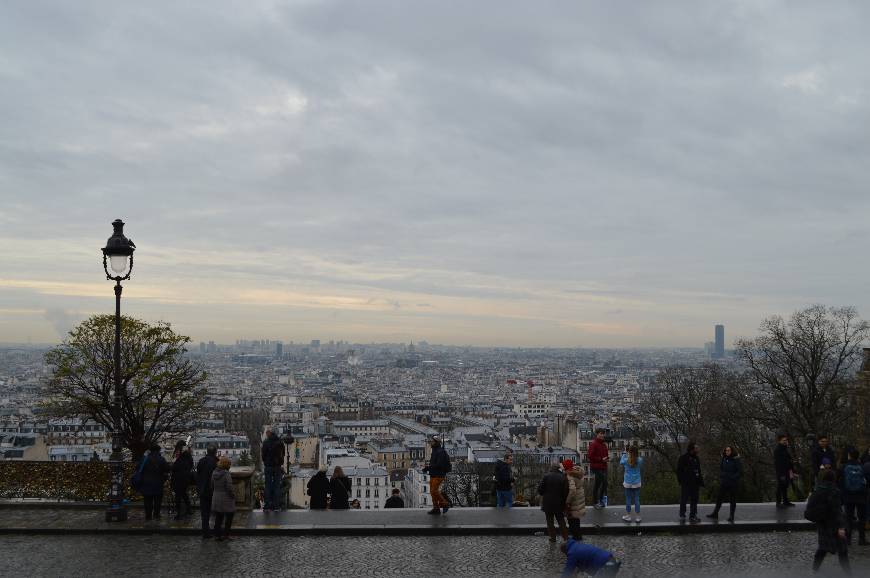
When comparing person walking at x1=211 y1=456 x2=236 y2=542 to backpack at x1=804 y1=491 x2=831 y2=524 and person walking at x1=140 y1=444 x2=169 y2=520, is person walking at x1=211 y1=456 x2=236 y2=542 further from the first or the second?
backpack at x1=804 y1=491 x2=831 y2=524

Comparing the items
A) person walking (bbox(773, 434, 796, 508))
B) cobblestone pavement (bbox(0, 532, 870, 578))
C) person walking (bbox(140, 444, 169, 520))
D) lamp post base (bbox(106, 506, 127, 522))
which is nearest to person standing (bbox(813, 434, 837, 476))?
person walking (bbox(773, 434, 796, 508))

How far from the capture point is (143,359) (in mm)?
29516

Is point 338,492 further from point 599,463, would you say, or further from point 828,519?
point 828,519

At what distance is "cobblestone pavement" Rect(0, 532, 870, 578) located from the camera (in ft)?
37.6

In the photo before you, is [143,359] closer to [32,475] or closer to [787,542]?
[32,475]

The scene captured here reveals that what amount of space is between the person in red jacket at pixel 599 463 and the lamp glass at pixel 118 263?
934cm

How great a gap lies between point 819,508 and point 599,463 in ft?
17.0

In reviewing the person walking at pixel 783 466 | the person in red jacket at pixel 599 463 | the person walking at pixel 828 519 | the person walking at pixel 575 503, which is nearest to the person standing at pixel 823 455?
the person walking at pixel 783 466

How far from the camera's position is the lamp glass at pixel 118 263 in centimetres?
1526

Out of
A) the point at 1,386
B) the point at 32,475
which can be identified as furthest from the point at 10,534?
the point at 1,386

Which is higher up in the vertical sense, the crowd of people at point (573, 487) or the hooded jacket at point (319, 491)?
the crowd of people at point (573, 487)

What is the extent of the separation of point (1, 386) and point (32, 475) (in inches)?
6397

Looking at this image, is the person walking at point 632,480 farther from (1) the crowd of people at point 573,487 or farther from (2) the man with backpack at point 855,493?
(2) the man with backpack at point 855,493

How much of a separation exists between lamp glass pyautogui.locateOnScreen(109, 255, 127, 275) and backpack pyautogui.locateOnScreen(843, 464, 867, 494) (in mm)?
12896
